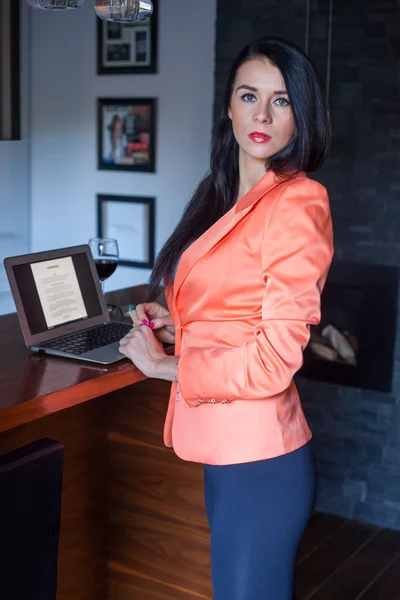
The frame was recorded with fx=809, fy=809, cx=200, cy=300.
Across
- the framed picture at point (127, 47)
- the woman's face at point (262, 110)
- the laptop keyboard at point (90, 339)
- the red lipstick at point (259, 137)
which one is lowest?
the laptop keyboard at point (90, 339)

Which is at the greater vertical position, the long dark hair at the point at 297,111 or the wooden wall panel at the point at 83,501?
the long dark hair at the point at 297,111

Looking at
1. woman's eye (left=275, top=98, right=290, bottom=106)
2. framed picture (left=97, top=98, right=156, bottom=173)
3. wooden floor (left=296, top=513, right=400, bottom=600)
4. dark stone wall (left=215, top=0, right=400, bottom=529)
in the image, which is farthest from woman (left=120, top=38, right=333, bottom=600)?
framed picture (left=97, top=98, right=156, bottom=173)

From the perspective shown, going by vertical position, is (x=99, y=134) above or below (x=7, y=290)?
above

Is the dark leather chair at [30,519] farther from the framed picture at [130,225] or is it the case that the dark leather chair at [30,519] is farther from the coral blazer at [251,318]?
the framed picture at [130,225]

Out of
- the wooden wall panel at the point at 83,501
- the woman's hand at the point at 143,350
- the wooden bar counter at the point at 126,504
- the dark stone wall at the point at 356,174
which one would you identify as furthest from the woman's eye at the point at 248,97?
the dark stone wall at the point at 356,174

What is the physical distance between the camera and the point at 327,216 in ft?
5.05

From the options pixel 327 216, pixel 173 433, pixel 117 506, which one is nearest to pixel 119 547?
pixel 117 506

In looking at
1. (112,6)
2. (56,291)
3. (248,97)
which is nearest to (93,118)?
(112,6)

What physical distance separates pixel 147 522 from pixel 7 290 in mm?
2061

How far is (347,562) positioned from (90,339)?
160 cm

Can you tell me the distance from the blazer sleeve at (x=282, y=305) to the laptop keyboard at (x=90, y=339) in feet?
1.60

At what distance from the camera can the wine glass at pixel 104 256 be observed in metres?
2.33

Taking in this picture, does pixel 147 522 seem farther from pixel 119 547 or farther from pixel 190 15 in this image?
pixel 190 15

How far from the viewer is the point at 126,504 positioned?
2.44 meters
